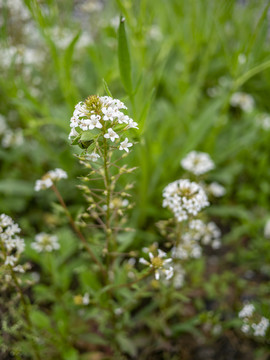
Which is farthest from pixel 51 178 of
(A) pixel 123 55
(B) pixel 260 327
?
(B) pixel 260 327

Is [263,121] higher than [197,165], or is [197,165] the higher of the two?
[263,121]

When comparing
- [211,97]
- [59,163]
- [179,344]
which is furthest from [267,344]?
[211,97]

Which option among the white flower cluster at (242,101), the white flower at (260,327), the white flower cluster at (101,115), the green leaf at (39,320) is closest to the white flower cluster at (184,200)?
the white flower cluster at (101,115)

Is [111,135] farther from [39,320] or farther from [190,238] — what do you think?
[39,320]

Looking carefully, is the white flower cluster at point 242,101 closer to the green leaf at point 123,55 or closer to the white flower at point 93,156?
the green leaf at point 123,55

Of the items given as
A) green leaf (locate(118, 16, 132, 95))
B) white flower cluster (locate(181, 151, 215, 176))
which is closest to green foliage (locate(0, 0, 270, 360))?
green leaf (locate(118, 16, 132, 95))

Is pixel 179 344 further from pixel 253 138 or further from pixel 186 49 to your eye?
pixel 186 49
